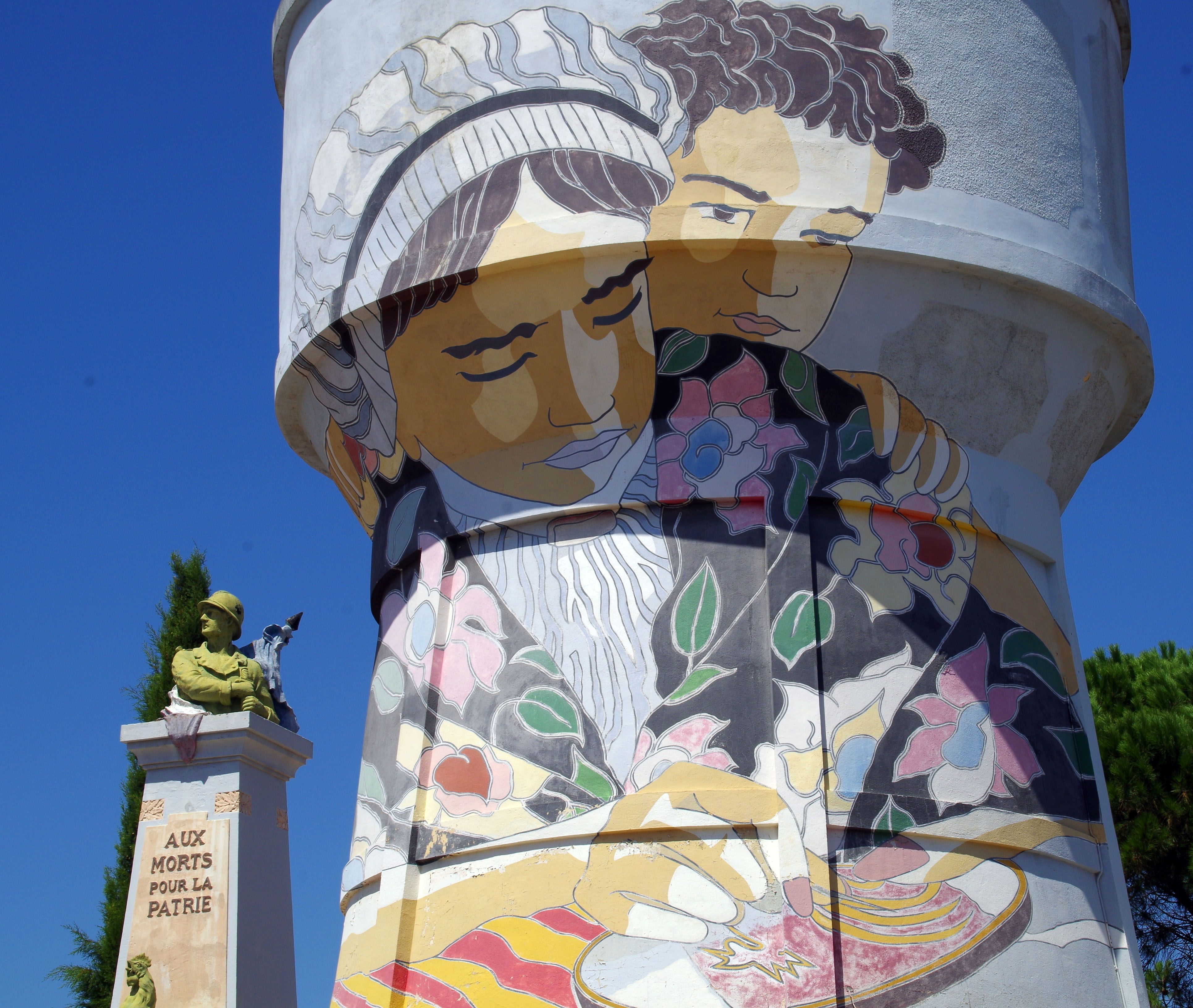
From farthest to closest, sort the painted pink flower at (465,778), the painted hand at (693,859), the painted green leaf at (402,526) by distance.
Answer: the painted green leaf at (402,526) < the painted pink flower at (465,778) < the painted hand at (693,859)

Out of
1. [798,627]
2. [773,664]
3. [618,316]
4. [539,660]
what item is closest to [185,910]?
[539,660]

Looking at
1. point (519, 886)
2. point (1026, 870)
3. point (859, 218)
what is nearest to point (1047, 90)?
point (859, 218)

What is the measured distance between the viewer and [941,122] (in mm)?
9523

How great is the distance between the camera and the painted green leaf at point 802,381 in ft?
31.1

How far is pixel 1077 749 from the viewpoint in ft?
31.6

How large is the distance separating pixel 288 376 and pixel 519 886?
4160mm

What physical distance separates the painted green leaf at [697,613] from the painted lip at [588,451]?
978 millimetres

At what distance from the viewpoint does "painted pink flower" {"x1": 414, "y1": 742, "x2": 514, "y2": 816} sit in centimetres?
922

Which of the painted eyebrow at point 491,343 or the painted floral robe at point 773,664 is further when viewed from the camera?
the painted eyebrow at point 491,343

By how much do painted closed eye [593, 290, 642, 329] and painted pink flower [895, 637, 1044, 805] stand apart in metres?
3.04

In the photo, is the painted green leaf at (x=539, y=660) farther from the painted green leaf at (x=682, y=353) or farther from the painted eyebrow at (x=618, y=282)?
the painted eyebrow at (x=618, y=282)

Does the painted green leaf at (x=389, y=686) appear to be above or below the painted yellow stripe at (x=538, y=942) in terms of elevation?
above

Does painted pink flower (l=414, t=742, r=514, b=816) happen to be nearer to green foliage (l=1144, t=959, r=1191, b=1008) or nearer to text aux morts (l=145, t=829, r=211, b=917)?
text aux morts (l=145, t=829, r=211, b=917)

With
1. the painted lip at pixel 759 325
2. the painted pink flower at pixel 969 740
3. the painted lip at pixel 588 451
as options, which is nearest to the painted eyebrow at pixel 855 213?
the painted lip at pixel 759 325
